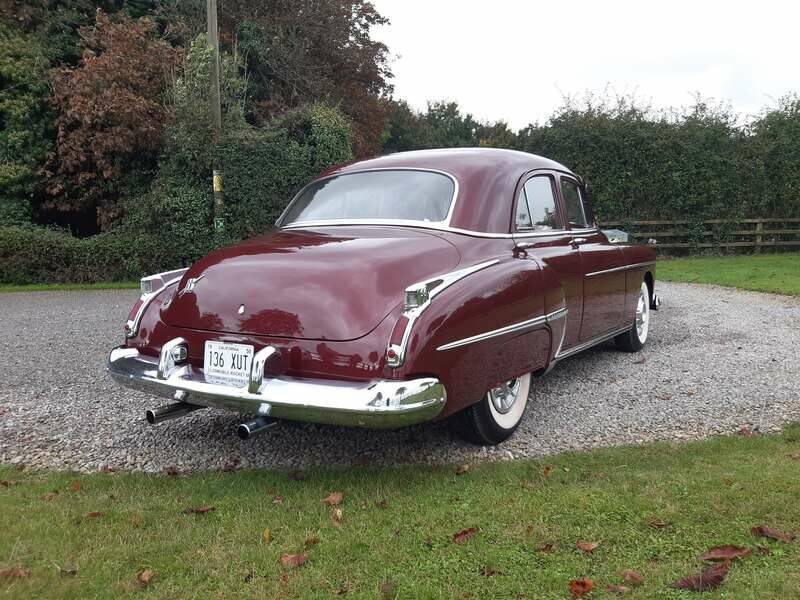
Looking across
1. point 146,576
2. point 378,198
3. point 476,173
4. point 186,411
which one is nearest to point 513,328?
point 476,173

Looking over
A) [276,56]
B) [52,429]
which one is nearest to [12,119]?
[276,56]

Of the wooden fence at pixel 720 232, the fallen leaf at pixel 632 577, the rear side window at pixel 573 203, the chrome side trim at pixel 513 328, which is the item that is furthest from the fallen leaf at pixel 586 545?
the wooden fence at pixel 720 232

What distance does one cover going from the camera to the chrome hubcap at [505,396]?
3.87m

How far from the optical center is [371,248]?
3424 mm

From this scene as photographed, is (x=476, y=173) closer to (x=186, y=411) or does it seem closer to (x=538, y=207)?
(x=538, y=207)

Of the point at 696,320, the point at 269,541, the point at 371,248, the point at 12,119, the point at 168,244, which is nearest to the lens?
the point at 269,541

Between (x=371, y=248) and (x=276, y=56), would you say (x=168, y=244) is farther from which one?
(x=371, y=248)

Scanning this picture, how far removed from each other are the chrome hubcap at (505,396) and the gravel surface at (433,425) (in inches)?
9.2

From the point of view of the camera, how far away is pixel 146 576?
7.82 ft

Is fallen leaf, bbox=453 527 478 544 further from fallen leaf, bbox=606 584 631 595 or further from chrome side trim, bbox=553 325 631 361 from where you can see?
chrome side trim, bbox=553 325 631 361

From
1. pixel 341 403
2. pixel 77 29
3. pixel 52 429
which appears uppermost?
pixel 77 29

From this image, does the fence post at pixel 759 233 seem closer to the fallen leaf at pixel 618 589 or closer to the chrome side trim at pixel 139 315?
the chrome side trim at pixel 139 315

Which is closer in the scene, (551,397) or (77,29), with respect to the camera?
(551,397)

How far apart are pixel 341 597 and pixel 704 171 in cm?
1770
